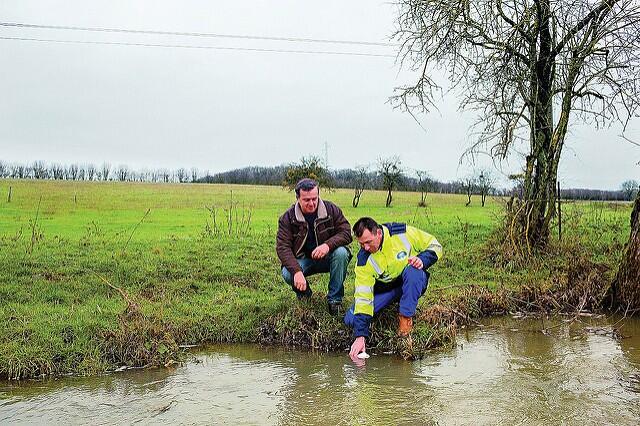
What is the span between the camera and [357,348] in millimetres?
6180

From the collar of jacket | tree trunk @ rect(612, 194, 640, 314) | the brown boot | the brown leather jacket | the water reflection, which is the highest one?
the collar of jacket

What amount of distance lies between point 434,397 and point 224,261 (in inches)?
282

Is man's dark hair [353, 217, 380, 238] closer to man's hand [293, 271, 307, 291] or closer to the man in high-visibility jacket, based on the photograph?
the man in high-visibility jacket

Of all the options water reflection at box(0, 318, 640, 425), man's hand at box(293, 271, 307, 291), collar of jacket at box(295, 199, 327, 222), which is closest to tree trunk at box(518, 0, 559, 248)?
water reflection at box(0, 318, 640, 425)

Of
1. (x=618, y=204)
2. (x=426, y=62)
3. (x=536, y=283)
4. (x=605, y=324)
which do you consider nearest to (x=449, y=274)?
(x=536, y=283)

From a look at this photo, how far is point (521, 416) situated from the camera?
443cm

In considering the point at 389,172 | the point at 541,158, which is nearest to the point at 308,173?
the point at 389,172

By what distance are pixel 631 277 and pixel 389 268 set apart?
12.6 feet

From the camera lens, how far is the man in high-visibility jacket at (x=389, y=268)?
6.22 metres

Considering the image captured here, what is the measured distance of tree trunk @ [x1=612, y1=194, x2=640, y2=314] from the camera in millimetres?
8172

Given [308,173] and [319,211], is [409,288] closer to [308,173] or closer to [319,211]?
[319,211]

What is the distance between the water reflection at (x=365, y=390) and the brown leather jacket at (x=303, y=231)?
117 cm

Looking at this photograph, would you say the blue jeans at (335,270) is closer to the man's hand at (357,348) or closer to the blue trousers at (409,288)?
the blue trousers at (409,288)

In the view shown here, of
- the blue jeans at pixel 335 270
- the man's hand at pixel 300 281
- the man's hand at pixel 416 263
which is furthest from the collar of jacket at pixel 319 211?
the man's hand at pixel 416 263
